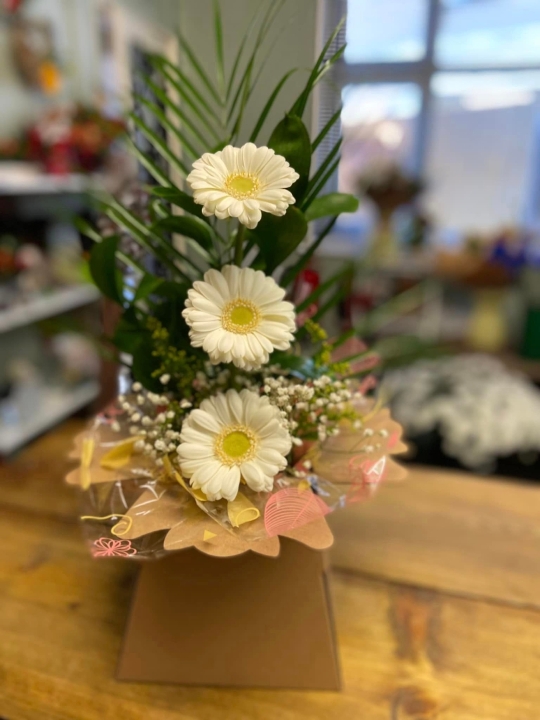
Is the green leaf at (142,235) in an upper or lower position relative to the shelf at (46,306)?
upper

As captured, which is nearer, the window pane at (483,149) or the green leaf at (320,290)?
the green leaf at (320,290)

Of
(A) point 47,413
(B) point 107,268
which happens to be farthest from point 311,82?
(A) point 47,413

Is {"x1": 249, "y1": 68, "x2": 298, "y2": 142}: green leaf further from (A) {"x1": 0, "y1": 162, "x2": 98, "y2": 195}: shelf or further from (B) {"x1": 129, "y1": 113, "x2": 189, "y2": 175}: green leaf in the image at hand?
(A) {"x1": 0, "y1": 162, "x2": 98, "y2": 195}: shelf

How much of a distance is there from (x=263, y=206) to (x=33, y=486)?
0.76m

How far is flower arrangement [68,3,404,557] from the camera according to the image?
1.52 ft

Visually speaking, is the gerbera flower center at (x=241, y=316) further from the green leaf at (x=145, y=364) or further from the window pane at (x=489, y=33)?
the window pane at (x=489, y=33)

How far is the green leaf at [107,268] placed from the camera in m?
0.55

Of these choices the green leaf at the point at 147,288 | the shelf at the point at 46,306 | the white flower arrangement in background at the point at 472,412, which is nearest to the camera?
the green leaf at the point at 147,288

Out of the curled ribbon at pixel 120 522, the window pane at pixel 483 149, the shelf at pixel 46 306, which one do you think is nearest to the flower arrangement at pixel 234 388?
the curled ribbon at pixel 120 522

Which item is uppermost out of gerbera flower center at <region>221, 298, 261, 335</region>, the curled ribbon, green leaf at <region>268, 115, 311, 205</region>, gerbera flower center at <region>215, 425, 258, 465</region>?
green leaf at <region>268, 115, 311, 205</region>

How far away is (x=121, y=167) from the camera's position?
6.87 feet

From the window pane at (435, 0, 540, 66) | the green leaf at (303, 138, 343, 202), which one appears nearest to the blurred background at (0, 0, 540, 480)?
the window pane at (435, 0, 540, 66)

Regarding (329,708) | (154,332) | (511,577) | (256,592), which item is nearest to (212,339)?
(154,332)

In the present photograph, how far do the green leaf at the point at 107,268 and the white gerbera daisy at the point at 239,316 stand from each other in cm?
14
